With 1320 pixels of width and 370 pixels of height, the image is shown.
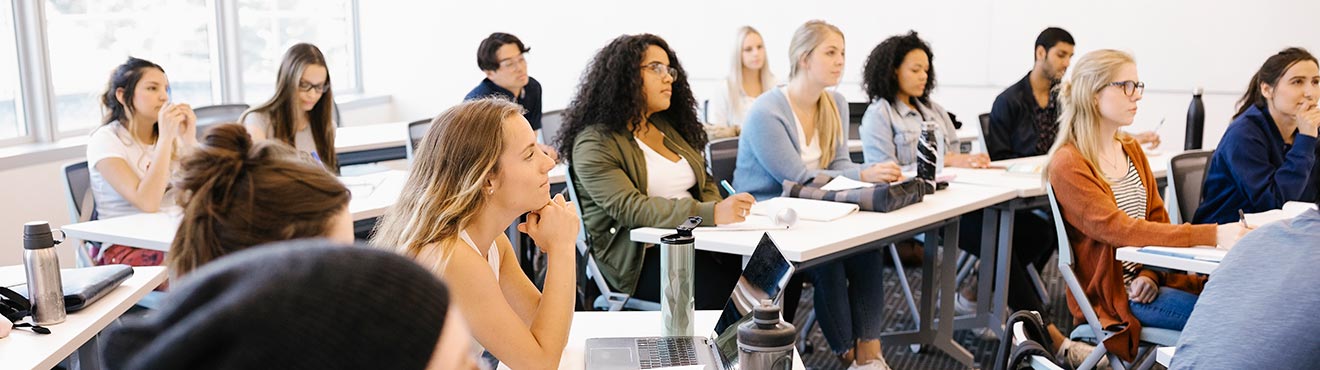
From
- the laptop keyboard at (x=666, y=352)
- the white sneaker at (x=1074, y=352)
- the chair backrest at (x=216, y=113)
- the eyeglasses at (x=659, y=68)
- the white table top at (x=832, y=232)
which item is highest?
the eyeglasses at (x=659, y=68)

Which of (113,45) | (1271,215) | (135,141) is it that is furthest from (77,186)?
(1271,215)

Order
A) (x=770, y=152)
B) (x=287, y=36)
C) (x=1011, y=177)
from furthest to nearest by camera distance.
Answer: (x=287, y=36) → (x=1011, y=177) → (x=770, y=152)

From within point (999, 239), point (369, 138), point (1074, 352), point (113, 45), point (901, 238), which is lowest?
point (1074, 352)

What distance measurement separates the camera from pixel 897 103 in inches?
173

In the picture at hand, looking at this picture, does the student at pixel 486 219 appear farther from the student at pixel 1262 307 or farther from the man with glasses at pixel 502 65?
the man with glasses at pixel 502 65

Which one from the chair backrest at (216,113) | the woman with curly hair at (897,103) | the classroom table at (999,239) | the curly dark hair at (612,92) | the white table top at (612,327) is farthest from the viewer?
the chair backrest at (216,113)

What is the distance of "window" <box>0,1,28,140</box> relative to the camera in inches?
194

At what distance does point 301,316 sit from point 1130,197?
2.91 meters

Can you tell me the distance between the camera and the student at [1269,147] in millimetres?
3393

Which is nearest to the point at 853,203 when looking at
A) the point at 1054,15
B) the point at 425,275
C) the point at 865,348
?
the point at 865,348

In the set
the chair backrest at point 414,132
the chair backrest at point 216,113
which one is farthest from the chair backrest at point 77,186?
the chair backrest at point 414,132

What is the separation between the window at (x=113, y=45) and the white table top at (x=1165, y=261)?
406 centimetres

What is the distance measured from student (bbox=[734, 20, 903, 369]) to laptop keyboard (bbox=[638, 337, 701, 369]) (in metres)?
1.39

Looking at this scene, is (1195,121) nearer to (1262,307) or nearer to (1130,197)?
(1130,197)
